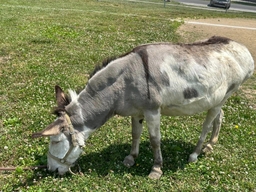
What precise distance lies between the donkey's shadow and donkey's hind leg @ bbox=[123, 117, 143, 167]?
0.31ft

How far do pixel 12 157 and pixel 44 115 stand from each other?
62.8 inches

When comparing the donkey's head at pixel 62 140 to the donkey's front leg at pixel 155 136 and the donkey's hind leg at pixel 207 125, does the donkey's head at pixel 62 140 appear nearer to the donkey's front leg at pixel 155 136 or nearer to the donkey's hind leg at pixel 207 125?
the donkey's front leg at pixel 155 136

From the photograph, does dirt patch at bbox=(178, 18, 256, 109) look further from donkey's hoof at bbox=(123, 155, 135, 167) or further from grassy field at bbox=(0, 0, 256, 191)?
donkey's hoof at bbox=(123, 155, 135, 167)

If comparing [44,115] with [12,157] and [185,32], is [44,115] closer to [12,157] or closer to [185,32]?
[12,157]

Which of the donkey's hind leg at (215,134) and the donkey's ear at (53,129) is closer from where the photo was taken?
the donkey's ear at (53,129)

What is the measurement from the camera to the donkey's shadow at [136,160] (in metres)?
5.67

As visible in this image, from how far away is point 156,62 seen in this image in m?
5.14

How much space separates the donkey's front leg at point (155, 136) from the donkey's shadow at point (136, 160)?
0.21 m

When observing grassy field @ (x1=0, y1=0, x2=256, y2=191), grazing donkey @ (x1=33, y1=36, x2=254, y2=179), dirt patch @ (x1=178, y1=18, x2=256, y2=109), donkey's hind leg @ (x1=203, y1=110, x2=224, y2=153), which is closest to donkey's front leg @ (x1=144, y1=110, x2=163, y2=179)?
grazing donkey @ (x1=33, y1=36, x2=254, y2=179)

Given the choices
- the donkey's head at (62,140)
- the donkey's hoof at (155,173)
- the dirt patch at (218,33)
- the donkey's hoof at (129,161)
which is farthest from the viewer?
the dirt patch at (218,33)

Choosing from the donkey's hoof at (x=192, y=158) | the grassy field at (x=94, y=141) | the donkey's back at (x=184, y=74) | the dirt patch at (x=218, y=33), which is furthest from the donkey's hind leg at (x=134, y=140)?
the dirt patch at (x=218, y=33)

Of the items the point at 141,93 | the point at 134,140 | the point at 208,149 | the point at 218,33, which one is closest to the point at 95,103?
the point at 141,93

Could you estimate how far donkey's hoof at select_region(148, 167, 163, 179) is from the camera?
5.52 metres

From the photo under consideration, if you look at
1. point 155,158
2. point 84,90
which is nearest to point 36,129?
point 84,90
